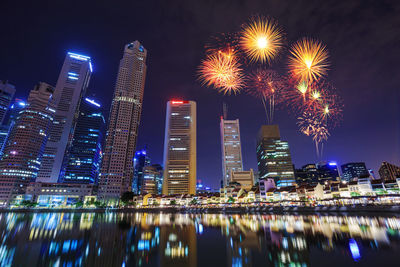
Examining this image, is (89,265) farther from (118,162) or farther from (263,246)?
(118,162)

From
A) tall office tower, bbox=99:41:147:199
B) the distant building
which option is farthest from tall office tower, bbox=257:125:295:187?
tall office tower, bbox=99:41:147:199

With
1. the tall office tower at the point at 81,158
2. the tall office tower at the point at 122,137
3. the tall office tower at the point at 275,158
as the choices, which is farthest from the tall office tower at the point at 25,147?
the tall office tower at the point at 275,158

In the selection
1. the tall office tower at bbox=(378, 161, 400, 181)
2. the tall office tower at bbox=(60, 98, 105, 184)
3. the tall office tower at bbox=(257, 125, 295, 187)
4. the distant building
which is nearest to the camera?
the tall office tower at bbox=(378, 161, 400, 181)

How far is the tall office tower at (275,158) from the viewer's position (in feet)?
554

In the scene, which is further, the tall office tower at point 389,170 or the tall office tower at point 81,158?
the tall office tower at point 81,158

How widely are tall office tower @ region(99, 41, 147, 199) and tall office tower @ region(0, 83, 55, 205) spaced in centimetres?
5638

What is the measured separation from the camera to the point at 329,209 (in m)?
64.6

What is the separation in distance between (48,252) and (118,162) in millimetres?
152097

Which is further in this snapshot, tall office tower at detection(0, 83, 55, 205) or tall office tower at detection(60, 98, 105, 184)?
tall office tower at detection(60, 98, 105, 184)

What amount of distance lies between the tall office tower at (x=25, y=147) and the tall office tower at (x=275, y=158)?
20836 centimetres

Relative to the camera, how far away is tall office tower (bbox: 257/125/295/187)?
168875 mm

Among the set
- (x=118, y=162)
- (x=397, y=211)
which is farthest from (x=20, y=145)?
(x=397, y=211)

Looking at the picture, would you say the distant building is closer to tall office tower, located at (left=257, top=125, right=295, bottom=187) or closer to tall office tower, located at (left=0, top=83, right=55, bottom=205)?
tall office tower, located at (left=257, top=125, right=295, bottom=187)

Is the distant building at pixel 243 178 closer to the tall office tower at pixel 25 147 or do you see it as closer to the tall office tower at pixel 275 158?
the tall office tower at pixel 275 158
